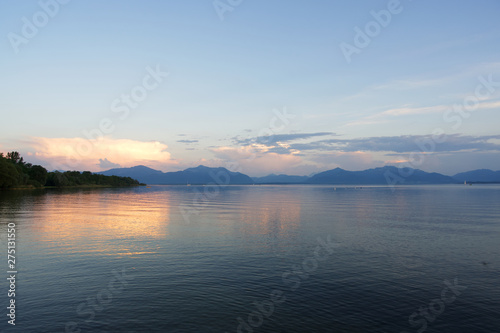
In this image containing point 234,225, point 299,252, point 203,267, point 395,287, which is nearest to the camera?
point 395,287

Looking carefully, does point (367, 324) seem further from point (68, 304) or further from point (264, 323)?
point (68, 304)

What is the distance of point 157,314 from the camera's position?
19.2 m

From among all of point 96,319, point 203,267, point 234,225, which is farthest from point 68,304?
point 234,225

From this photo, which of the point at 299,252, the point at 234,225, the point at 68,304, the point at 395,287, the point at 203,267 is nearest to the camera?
the point at 68,304

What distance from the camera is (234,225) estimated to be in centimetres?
5619

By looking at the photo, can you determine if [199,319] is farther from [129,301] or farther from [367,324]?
[367,324]

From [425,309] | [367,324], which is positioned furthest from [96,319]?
[425,309]

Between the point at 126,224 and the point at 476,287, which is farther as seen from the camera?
the point at 126,224

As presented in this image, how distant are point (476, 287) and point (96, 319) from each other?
26262 millimetres

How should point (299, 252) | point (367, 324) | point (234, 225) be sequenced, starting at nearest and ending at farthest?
1. point (367, 324)
2. point (299, 252)
3. point (234, 225)

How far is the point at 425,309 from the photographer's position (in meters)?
20.6

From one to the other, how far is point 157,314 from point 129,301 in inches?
124

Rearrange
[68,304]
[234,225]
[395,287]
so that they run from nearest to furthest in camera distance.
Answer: [68,304]
[395,287]
[234,225]

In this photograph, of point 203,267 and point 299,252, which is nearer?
point 203,267
